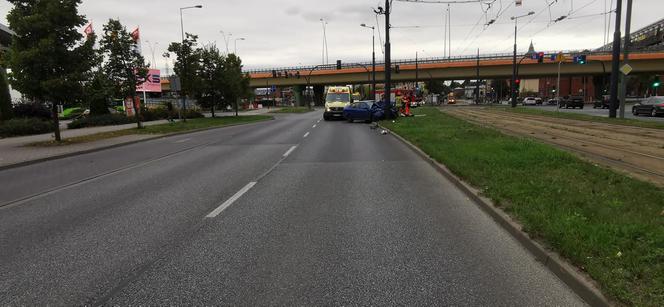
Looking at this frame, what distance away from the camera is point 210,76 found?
3812cm

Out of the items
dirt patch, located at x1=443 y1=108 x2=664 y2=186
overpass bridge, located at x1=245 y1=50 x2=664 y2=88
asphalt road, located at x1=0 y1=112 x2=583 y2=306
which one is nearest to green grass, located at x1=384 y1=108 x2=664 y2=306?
asphalt road, located at x1=0 y1=112 x2=583 y2=306

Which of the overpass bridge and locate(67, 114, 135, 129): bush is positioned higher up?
the overpass bridge

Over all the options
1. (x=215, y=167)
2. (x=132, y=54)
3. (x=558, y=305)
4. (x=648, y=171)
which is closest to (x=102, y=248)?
(x=558, y=305)

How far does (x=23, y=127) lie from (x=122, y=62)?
19.6 feet

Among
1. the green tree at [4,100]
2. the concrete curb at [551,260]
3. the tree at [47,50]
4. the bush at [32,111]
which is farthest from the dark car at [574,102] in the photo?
the green tree at [4,100]

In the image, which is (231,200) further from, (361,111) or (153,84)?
(153,84)

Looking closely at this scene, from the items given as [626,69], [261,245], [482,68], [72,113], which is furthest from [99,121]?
[482,68]

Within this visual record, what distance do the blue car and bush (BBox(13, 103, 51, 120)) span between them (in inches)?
797

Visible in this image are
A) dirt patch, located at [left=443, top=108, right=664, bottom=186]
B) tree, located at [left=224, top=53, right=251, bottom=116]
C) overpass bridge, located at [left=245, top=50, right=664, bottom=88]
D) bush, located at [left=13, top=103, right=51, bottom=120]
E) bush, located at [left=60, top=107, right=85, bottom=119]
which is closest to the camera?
dirt patch, located at [left=443, top=108, right=664, bottom=186]

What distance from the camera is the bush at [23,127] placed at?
22.4 m

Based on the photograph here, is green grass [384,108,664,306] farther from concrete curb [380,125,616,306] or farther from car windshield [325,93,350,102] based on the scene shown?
car windshield [325,93,350,102]

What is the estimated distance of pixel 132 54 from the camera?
2464 centimetres

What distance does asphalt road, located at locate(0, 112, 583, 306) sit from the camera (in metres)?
3.80

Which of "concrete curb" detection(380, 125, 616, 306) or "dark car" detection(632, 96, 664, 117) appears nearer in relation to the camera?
"concrete curb" detection(380, 125, 616, 306)
